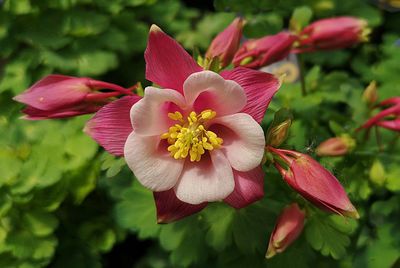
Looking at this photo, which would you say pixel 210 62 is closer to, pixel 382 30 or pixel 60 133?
pixel 60 133

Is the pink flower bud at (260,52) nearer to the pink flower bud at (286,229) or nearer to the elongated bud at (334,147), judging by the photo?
the elongated bud at (334,147)

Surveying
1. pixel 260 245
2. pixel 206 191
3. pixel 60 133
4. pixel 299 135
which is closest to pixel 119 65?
pixel 60 133

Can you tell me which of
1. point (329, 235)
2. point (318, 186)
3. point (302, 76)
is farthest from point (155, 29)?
point (302, 76)

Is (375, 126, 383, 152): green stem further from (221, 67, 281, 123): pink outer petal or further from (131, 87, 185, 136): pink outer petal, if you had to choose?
(131, 87, 185, 136): pink outer petal

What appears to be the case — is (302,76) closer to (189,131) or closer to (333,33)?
(333,33)

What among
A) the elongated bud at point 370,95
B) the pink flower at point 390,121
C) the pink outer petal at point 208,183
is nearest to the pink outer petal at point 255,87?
the pink outer petal at point 208,183
